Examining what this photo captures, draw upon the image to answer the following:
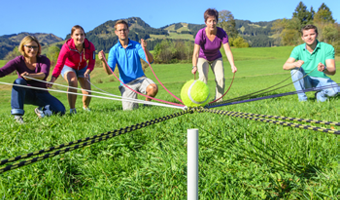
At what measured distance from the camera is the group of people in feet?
13.9

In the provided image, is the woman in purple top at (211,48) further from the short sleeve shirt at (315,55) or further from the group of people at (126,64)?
the short sleeve shirt at (315,55)

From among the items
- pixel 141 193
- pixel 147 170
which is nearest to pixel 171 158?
pixel 147 170

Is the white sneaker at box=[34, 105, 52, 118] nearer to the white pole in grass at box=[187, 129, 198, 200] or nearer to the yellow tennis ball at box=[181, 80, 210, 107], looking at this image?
the yellow tennis ball at box=[181, 80, 210, 107]

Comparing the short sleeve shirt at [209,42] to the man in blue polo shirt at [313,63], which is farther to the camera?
the short sleeve shirt at [209,42]

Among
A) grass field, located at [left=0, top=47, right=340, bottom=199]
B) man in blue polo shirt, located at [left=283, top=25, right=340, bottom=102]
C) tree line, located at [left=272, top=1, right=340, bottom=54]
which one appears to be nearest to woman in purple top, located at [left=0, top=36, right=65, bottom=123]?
grass field, located at [left=0, top=47, right=340, bottom=199]

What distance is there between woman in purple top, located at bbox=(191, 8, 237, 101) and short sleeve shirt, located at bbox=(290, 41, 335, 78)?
1594 millimetres

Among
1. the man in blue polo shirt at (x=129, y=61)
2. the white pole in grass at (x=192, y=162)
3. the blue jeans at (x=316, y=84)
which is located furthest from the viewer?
the man in blue polo shirt at (x=129, y=61)

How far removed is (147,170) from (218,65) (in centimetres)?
423

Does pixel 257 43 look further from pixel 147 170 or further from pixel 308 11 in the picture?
pixel 147 170

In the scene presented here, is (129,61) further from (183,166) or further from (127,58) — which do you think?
(183,166)

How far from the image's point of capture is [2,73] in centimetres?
393

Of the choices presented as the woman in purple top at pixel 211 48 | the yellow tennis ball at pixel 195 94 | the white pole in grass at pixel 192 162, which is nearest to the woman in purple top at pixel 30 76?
the yellow tennis ball at pixel 195 94

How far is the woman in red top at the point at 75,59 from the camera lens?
15.7 ft

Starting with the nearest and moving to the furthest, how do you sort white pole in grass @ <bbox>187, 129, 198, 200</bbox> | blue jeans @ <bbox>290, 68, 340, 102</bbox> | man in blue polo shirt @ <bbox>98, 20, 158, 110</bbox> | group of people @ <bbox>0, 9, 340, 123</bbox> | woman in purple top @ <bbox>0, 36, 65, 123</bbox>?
white pole in grass @ <bbox>187, 129, 198, 200</bbox> < woman in purple top @ <bbox>0, 36, 65, 123</bbox> < group of people @ <bbox>0, 9, 340, 123</bbox> < blue jeans @ <bbox>290, 68, 340, 102</bbox> < man in blue polo shirt @ <bbox>98, 20, 158, 110</bbox>
